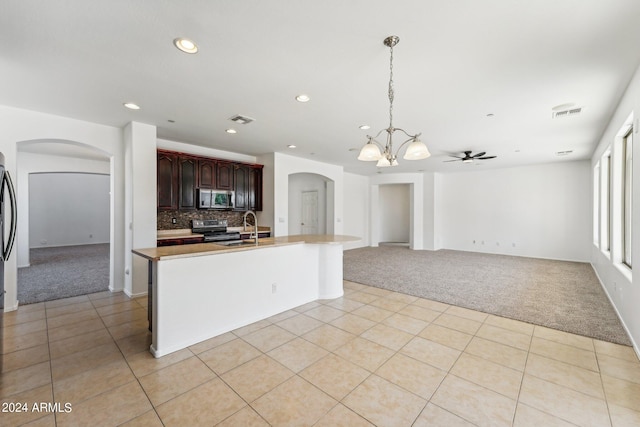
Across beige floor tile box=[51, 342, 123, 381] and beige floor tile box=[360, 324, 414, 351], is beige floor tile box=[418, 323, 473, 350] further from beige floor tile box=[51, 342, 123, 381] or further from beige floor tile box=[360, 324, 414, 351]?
beige floor tile box=[51, 342, 123, 381]

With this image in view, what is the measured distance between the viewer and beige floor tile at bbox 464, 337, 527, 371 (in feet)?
8.14

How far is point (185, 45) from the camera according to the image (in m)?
2.27

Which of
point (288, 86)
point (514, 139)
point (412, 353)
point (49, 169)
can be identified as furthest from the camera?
point (49, 169)

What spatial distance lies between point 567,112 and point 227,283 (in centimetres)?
500

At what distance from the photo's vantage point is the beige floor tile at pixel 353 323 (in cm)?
314

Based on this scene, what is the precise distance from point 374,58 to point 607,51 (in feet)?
6.53

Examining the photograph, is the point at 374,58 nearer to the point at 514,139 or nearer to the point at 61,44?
the point at 61,44

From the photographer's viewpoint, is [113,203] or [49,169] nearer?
[113,203]

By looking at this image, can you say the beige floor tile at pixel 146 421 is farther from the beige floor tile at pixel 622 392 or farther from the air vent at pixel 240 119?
the air vent at pixel 240 119

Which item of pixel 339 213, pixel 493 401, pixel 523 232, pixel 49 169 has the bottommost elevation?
pixel 493 401

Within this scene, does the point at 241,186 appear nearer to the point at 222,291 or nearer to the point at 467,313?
the point at 222,291

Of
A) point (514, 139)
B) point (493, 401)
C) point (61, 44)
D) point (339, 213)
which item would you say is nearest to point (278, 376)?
point (493, 401)

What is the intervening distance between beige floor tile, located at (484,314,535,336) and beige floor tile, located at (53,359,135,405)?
383 centimetres

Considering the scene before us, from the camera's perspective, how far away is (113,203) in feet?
14.7
